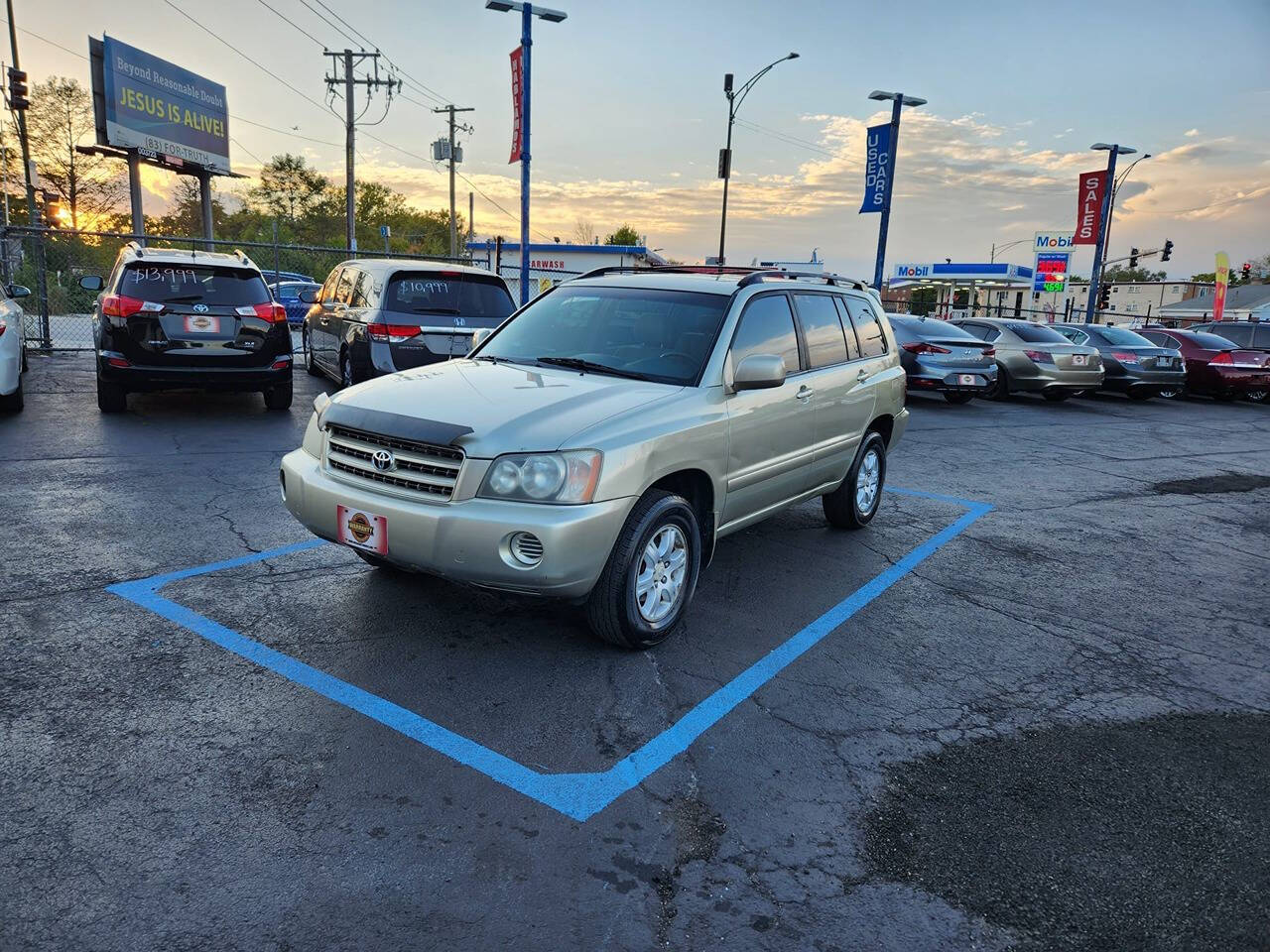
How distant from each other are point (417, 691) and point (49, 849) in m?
1.39

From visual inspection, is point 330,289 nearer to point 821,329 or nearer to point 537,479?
point 821,329

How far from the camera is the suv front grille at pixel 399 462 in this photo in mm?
3727

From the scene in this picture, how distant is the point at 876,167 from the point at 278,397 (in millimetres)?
19956

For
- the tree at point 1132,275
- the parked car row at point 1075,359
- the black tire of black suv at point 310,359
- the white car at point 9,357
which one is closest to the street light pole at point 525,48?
the black tire of black suv at point 310,359

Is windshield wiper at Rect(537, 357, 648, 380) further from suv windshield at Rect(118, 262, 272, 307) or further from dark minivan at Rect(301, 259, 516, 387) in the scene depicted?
suv windshield at Rect(118, 262, 272, 307)

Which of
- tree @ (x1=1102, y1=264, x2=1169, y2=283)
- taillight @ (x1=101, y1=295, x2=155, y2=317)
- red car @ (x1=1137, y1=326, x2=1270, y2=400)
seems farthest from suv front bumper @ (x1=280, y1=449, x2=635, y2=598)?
tree @ (x1=1102, y1=264, x2=1169, y2=283)

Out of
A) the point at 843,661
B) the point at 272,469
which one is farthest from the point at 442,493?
the point at 272,469

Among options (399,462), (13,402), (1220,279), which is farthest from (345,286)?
(1220,279)

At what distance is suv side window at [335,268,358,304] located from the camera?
10680 millimetres

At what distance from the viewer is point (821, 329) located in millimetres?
5684

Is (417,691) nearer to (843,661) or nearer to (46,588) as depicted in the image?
(843,661)

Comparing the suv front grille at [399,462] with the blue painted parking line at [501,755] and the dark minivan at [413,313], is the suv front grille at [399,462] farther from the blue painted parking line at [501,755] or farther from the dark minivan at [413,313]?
the dark minivan at [413,313]

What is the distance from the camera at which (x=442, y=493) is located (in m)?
3.73

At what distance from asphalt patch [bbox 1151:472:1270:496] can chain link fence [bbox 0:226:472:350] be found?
10.7 m
